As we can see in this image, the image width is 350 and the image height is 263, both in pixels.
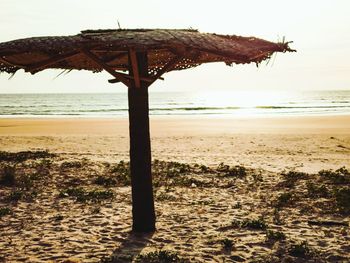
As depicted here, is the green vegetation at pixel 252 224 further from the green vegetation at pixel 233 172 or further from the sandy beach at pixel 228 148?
the sandy beach at pixel 228 148

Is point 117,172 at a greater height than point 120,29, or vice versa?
point 120,29

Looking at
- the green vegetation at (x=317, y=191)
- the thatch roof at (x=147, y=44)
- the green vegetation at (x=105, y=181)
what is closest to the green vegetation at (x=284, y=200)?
the green vegetation at (x=317, y=191)

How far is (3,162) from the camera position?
42.8 ft

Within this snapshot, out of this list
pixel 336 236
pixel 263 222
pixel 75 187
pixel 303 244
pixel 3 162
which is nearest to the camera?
pixel 303 244

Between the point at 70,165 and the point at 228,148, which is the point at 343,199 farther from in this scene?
the point at 228,148

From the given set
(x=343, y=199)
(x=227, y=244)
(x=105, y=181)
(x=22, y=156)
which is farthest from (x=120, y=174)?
(x=227, y=244)

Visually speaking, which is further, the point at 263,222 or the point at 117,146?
the point at 117,146

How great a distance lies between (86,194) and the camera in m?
8.91

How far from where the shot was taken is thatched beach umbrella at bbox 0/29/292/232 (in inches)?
196

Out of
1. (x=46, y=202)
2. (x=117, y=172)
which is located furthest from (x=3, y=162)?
(x=46, y=202)

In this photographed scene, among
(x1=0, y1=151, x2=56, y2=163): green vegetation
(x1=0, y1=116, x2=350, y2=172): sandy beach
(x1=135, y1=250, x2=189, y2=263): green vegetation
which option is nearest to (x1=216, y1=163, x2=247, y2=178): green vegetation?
(x1=0, y1=116, x2=350, y2=172): sandy beach

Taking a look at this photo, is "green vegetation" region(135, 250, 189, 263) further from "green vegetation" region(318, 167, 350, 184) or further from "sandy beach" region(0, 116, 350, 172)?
"sandy beach" region(0, 116, 350, 172)

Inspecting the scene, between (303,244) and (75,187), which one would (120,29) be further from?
(75,187)

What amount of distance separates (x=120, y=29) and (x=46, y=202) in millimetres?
4161
